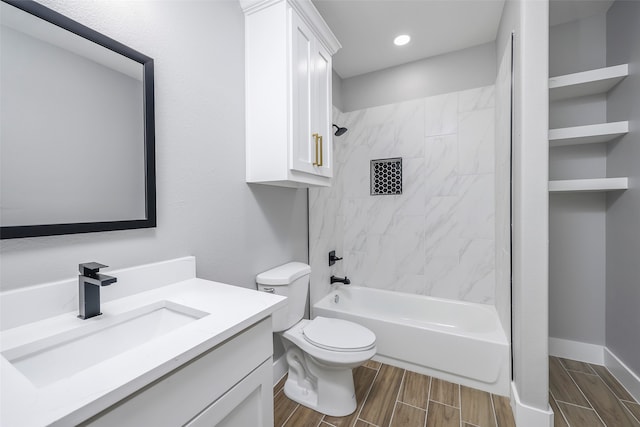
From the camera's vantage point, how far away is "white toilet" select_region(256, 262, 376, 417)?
58.0 inches

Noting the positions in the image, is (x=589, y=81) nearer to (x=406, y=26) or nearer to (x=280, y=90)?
(x=406, y=26)

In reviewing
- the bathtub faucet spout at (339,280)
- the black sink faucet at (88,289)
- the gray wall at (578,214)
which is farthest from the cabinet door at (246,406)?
the gray wall at (578,214)

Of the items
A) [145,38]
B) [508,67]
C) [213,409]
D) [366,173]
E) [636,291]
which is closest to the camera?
[213,409]

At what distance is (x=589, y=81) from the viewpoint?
5.67ft

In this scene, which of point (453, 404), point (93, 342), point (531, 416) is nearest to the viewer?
point (93, 342)

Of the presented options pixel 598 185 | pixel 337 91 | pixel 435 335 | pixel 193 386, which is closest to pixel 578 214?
pixel 598 185

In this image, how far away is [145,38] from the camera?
3.51 feet

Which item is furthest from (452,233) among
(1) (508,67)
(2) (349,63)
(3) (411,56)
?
(2) (349,63)

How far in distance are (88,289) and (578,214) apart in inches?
114

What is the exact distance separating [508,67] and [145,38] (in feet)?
6.62

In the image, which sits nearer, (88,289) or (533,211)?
(88,289)

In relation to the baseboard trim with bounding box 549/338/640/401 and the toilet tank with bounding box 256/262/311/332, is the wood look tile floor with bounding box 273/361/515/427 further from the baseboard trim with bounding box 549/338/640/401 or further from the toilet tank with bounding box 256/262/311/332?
the baseboard trim with bounding box 549/338/640/401

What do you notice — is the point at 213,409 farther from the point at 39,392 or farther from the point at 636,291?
the point at 636,291

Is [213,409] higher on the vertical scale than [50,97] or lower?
lower
